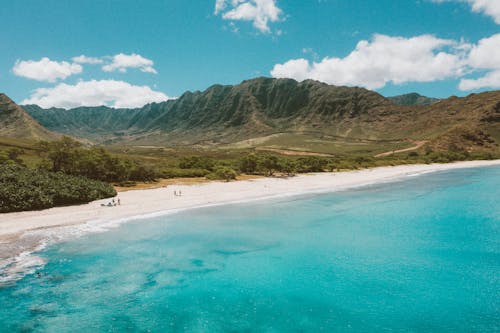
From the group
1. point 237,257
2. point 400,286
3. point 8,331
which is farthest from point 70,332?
point 400,286

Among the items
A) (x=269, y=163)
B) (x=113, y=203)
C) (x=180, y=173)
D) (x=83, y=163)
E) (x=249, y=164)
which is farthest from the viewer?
(x=249, y=164)

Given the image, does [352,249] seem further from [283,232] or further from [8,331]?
[8,331]

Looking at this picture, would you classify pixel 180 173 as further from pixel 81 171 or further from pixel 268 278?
pixel 268 278

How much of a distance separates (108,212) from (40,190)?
10079 millimetres

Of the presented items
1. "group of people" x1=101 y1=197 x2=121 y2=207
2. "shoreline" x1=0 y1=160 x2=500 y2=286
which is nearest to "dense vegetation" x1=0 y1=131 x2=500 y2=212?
"shoreline" x1=0 y1=160 x2=500 y2=286

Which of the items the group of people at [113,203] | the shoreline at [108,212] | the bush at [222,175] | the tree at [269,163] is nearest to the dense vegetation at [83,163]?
the shoreline at [108,212]

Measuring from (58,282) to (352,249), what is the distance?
27473 mm

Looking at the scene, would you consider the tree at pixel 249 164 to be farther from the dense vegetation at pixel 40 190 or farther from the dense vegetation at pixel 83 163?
the dense vegetation at pixel 40 190

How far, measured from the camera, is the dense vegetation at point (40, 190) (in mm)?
43875

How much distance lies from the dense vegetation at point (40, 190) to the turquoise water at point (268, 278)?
1490 cm

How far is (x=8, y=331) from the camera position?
19312 millimetres

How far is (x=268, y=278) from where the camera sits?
27.9 metres

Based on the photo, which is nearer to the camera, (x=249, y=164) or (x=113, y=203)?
(x=113, y=203)

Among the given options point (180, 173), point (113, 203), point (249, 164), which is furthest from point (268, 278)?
point (249, 164)
